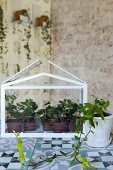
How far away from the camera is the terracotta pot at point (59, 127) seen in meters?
1.30

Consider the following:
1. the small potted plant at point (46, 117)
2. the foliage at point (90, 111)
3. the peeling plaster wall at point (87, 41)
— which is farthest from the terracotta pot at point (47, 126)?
the peeling plaster wall at point (87, 41)

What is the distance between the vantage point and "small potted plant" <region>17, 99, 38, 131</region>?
4.32 ft

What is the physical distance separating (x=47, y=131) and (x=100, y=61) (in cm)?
104

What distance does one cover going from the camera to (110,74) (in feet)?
6.47

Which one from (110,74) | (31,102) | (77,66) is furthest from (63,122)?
(77,66)

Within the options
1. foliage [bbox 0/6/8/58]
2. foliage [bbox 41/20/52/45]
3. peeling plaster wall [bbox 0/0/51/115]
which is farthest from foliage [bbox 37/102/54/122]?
foliage [bbox 41/20/52/45]

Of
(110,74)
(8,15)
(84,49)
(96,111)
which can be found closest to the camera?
(96,111)

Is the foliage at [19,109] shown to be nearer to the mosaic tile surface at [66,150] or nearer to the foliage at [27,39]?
the mosaic tile surface at [66,150]

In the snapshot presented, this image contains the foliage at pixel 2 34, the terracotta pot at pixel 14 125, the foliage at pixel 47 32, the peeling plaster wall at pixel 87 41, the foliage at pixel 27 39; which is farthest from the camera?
the foliage at pixel 47 32

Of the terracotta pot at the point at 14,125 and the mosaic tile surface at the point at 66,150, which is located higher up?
the terracotta pot at the point at 14,125

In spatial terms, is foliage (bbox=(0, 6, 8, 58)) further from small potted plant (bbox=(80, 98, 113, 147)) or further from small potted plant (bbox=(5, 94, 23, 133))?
small potted plant (bbox=(80, 98, 113, 147))

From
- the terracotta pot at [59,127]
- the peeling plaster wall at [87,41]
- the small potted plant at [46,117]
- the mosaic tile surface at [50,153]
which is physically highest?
the peeling plaster wall at [87,41]

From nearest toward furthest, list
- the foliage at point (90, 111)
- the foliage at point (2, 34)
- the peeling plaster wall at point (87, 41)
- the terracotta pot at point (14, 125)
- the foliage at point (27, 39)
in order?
the foliage at point (90, 111) < the terracotta pot at point (14, 125) < the peeling plaster wall at point (87, 41) < the foliage at point (2, 34) < the foliage at point (27, 39)

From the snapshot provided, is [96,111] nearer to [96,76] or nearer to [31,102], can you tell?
[31,102]
